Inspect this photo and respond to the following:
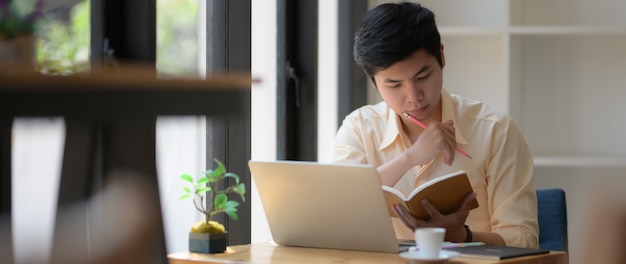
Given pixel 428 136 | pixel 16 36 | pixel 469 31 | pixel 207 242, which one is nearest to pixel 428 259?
pixel 207 242

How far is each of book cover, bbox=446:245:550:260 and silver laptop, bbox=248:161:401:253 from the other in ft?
0.49

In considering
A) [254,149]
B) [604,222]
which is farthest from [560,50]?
[254,149]

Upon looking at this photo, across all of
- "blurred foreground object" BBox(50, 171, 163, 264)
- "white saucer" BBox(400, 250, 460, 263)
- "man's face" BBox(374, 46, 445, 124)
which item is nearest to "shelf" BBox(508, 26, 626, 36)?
"man's face" BBox(374, 46, 445, 124)

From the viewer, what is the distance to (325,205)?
2217mm

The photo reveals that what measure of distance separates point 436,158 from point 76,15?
42.0 inches

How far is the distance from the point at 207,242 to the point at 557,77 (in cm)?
224

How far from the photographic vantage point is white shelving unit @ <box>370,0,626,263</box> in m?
3.97

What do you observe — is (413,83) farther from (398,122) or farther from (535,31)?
(535,31)

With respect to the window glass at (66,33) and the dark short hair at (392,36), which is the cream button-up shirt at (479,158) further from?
the window glass at (66,33)

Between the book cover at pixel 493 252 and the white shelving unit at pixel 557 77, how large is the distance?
5.71 feet

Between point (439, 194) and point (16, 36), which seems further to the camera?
point (439, 194)

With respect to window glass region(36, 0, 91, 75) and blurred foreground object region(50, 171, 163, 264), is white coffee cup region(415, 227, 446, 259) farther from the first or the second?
blurred foreground object region(50, 171, 163, 264)

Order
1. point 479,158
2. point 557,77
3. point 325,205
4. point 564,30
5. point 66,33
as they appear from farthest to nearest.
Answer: point 557,77
point 564,30
point 479,158
point 325,205
point 66,33

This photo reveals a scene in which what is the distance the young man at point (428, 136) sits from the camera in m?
2.57
